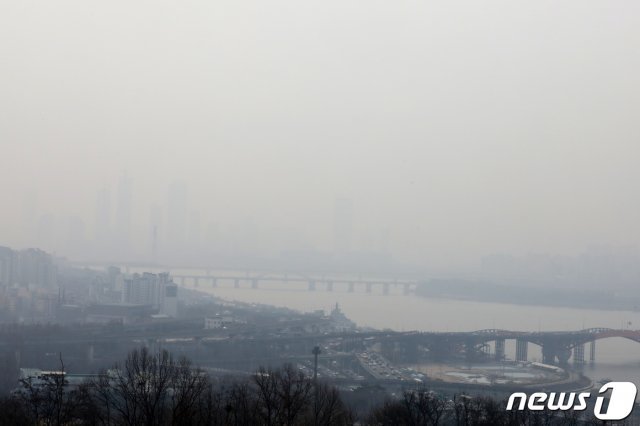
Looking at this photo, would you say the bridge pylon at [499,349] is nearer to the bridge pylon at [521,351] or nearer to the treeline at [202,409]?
the bridge pylon at [521,351]

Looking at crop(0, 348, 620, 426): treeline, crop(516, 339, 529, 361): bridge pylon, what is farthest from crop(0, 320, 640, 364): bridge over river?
crop(0, 348, 620, 426): treeline

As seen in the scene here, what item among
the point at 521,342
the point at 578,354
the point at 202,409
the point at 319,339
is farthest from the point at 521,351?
the point at 202,409

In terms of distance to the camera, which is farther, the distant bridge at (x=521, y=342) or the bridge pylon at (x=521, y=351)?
the bridge pylon at (x=521, y=351)

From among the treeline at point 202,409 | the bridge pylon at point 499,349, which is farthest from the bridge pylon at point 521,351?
the treeline at point 202,409

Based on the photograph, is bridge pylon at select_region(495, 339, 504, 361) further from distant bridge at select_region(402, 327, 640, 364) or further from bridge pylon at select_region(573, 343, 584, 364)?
bridge pylon at select_region(573, 343, 584, 364)

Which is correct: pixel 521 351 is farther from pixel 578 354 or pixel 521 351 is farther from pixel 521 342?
pixel 578 354

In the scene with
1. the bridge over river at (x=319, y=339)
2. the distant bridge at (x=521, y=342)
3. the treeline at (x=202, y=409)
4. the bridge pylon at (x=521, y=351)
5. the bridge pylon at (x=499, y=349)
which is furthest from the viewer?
the bridge pylon at (x=521, y=351)

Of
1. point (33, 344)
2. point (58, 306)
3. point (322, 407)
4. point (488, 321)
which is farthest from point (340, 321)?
point (322, 407)

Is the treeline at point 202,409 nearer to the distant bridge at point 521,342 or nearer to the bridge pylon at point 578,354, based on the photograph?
the distant bridge at point 521,342

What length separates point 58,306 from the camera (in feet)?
48.8

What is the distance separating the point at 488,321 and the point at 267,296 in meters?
6.87

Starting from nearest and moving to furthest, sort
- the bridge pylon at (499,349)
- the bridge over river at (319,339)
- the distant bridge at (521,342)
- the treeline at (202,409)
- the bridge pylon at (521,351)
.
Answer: the treeline at (202,409) → the bridge over river at (319,339) → the distant bridge at (521,342) → the bridge pylon at (499,349) → the bridge pylon at (521,351)

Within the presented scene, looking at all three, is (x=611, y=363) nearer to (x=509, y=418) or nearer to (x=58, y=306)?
(x=509, y=418)

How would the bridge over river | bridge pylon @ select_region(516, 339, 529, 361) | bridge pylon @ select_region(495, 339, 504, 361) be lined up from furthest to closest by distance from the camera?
bridge pylon @ select_region(516, 339, 529, 361)
bridge pylon @ select_region(495, 339, 504, 361)
the bridge over river
